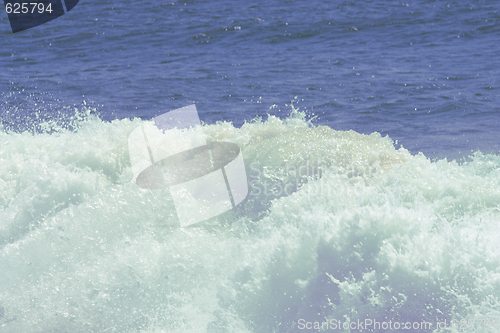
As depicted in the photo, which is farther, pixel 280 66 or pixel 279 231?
pixel 280 66

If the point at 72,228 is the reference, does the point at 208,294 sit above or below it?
below

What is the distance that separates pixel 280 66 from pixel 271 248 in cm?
925

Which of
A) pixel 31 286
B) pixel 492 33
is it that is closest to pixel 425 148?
pixel 31 286

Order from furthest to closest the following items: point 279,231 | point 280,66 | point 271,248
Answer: point 280,66, point 279,231, point 271,248

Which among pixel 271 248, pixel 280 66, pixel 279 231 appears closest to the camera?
pixel 271 248

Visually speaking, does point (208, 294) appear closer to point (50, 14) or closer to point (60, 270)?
point (60, 270)

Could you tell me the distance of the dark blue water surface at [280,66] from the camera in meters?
9.12

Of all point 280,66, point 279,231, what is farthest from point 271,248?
point 280,66

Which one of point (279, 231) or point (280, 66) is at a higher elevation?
point (279, 231)

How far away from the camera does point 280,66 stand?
12.3 metres

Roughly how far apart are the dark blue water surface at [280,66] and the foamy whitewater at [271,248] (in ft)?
9.75

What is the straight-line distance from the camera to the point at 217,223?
14.4 feet

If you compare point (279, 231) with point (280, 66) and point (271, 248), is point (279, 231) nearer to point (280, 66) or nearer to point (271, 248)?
point (271, 248)

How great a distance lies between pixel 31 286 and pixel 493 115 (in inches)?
323
